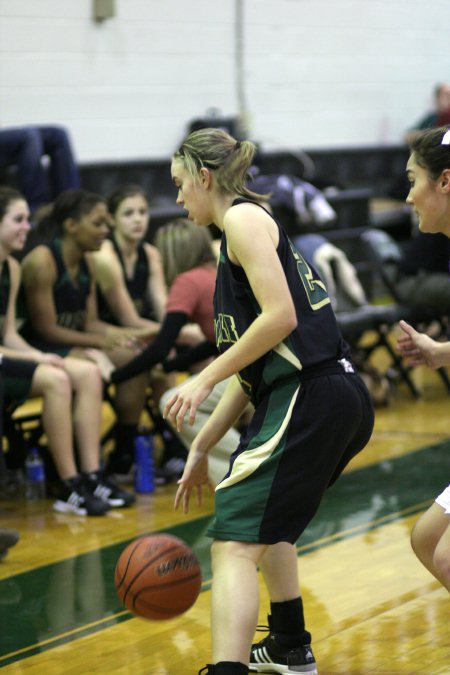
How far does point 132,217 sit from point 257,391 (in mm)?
3290

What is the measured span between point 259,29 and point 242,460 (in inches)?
339

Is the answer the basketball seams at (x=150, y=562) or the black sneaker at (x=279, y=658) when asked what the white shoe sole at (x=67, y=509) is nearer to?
the black sneaker at (x=279, y=658)

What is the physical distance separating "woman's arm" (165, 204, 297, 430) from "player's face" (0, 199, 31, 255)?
2.70 metres

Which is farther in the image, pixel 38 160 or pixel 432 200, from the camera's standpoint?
pixel 38 160

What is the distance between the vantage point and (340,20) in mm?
11969

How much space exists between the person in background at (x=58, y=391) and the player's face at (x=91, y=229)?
363mm

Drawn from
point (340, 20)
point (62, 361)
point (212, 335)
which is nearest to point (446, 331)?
point (212, 335)

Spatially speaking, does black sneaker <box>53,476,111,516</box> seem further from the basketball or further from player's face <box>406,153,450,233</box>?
player's face <box>406,153,450,233</box>

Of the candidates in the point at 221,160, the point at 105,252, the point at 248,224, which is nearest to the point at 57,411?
the point at 105,252

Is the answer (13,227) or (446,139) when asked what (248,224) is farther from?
(13,227)

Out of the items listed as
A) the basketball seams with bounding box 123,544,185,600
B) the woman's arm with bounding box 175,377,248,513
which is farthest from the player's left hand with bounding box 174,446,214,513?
the basketball seams with bounding box 123,544,185,600

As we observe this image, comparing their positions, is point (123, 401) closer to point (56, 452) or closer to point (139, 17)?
point (56, 452)

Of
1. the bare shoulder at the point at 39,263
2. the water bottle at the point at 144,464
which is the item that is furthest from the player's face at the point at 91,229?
the water bottle at the point at 144,464

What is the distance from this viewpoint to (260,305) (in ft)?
9.72
